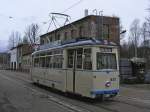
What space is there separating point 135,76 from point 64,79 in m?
16.4

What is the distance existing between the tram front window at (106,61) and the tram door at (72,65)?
119 centimetres

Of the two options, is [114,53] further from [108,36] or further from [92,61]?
[108,36]

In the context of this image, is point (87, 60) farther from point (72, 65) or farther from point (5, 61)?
point (5, 61)

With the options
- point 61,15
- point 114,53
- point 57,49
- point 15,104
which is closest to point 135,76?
point 61,15

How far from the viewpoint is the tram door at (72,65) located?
54.7ft

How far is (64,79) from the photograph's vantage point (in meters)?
18.0

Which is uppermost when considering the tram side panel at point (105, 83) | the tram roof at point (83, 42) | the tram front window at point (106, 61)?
the tram roof at point (83, 42)

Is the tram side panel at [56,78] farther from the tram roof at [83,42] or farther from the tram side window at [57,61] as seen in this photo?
the tram roof at [83,42]

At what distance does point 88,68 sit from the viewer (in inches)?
619

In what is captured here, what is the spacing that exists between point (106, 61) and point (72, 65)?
2135 millimetres

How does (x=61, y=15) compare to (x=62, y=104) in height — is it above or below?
above

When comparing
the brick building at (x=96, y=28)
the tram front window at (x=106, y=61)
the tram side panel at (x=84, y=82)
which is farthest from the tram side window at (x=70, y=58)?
the brick building at (x=96, y=28)

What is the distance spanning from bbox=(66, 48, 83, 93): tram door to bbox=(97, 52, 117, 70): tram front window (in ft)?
3.89

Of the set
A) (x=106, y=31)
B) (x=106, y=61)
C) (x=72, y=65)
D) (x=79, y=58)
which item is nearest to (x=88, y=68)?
(x=106, y=61)
